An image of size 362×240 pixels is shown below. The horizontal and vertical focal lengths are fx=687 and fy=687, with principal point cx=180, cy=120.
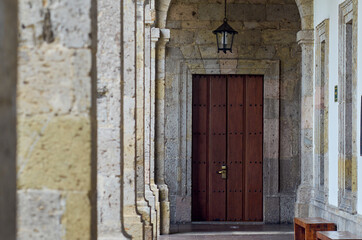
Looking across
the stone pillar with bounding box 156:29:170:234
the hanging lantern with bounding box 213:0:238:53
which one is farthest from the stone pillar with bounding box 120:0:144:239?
the stone pillar with bounding box 156:29:170:234

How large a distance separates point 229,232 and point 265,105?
107 inches

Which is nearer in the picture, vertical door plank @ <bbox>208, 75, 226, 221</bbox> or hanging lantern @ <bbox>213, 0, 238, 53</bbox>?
hanging lantern @ <bbox>213, 0, 238, 53</bbox>

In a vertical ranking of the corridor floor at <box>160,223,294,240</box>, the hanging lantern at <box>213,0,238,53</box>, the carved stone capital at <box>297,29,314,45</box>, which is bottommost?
the corridor floor at <box>160,223,294,240</box>

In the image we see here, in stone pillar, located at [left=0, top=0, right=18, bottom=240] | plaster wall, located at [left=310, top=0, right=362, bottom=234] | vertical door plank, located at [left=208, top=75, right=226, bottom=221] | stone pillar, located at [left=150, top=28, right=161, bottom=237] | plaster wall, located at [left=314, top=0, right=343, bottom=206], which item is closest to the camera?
stone pillar, located at [left=0, top=0, right=18, bottom=240]

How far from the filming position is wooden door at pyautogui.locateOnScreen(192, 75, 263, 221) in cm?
1286

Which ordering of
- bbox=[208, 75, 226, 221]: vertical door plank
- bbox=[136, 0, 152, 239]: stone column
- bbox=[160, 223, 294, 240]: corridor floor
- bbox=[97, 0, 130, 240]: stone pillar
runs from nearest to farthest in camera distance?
bbox=[97, 0, 130, 240]: stone pillar → bbox=[136, 0, 152, 239]: stone column → bbox=[160, 223, 294, 240]: corridor floor → bbox=[208, 75, 226, 221]: vertical door plank

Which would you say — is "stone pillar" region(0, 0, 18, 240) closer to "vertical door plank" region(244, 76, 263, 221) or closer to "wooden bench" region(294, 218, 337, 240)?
"wooden bench" region(294, 218, 337, 240)

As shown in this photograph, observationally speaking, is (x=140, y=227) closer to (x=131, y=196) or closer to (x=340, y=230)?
(x=131, y=196)

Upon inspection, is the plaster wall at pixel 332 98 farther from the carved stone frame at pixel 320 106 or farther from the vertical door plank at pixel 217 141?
the vertical door plank at pixel 217 141

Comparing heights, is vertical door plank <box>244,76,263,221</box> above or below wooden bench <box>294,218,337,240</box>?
above

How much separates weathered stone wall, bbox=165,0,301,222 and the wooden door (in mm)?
331

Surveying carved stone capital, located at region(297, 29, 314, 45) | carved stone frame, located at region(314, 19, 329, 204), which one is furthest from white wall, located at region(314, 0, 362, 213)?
carved stone capital, located at region(297, 29, 314, 45)

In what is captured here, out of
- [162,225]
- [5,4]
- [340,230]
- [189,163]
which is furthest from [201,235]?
[5,4]

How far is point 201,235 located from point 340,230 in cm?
310
